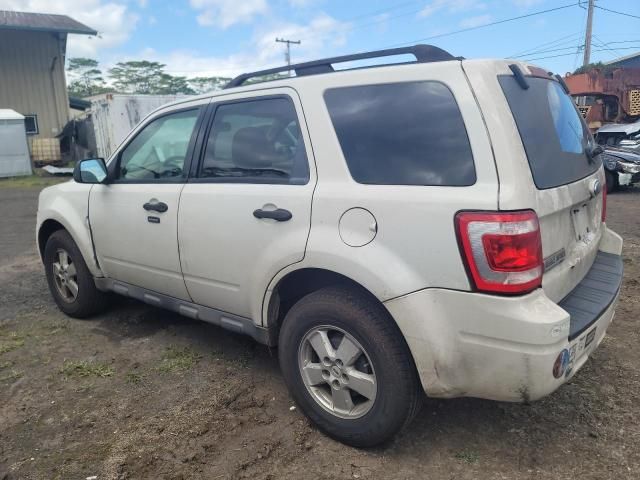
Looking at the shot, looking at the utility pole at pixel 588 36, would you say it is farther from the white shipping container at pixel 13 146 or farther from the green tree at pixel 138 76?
the green tree at pixel 138 76

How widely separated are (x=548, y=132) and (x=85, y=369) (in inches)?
128

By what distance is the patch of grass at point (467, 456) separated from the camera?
Result: 8.32 feet

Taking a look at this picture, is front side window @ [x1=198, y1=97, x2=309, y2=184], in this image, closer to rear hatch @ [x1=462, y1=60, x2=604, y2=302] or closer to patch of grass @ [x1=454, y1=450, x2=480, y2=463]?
rear hatch @ [x1=462, y1=60, x2=604, y2=302]

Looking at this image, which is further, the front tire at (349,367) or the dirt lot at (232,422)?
the dirt lot at (232,422)

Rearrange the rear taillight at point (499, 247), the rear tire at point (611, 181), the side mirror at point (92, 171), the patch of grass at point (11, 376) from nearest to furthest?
the rear taillight at point (499, 247)
the patch of grass at point (11, 376)
the side mirror at point (92, 171)
the rear tire at point (611, 181)

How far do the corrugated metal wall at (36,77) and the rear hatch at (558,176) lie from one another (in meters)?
24.2

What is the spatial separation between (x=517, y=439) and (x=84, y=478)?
2170mm

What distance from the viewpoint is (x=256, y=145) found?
3049 mm

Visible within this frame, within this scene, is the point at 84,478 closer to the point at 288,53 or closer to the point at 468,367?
the point at 468,367

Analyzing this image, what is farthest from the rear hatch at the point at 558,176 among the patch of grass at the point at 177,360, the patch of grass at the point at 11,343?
the patch of grass at the point at 11,343

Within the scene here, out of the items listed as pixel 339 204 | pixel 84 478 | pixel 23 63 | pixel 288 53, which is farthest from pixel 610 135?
pixel 288 53

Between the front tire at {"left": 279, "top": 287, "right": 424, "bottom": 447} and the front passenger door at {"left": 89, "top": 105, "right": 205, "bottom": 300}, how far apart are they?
111 cm

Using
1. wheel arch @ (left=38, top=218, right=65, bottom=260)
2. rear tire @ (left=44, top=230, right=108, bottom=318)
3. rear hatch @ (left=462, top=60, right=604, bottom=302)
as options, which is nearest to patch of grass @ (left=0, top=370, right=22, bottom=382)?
rear tire @ (left=44, top=230, right=108, bottom=318)

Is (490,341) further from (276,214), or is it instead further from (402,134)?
(276,214)
